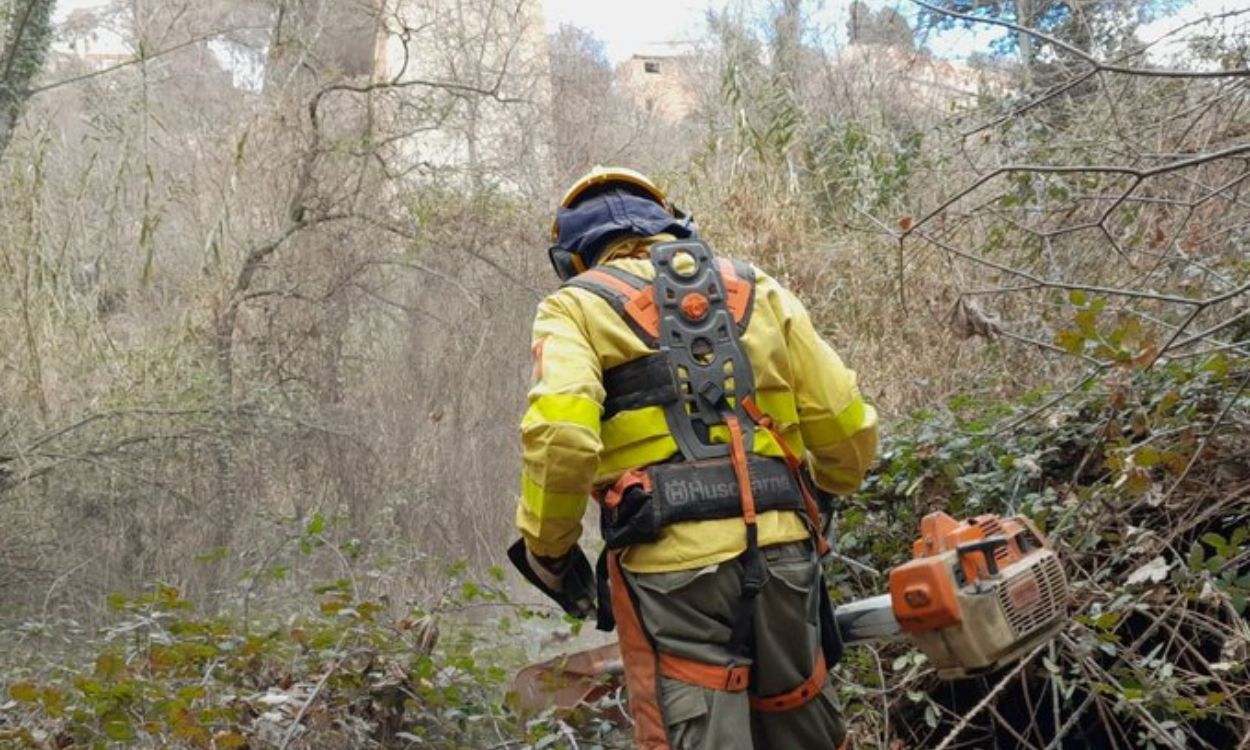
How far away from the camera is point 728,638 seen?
311 centimetres

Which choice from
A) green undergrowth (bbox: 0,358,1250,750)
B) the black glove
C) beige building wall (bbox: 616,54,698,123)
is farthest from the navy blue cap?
beige building wall (bbox: 616,54,698,123)

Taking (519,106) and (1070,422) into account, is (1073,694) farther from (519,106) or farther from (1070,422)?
(519,106)

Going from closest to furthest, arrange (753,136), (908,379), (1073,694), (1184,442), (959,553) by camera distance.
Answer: (959,553), (1184,442), (1073,694), (908,379), (753,136)

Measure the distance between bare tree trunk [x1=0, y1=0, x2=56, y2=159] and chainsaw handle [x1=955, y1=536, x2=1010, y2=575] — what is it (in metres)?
6.18

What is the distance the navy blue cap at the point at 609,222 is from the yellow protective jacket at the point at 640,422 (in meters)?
0.04

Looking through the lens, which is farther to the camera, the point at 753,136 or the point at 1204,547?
the point at 753,136

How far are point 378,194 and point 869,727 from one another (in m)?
7.18

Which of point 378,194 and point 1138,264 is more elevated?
point 378,194

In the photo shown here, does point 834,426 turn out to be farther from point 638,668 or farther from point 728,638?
point 638,668

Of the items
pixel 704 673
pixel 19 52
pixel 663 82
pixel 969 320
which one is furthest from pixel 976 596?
pixel 663 82

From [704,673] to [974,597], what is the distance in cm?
65

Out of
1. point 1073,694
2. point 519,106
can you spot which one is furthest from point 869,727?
point 519,106

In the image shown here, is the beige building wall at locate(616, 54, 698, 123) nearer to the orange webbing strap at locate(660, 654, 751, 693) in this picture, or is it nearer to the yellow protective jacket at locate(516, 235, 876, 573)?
the yellow protective jacket at locate(516, 235, 876, 573)

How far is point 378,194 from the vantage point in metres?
10.4
